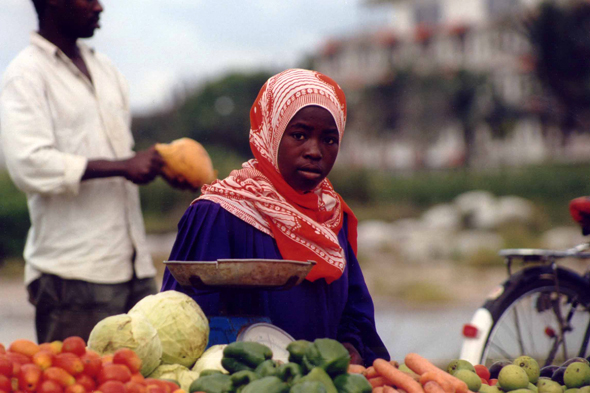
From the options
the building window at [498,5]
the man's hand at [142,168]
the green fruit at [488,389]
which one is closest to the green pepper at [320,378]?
the green fruit at [488,389]

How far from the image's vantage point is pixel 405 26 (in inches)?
1890

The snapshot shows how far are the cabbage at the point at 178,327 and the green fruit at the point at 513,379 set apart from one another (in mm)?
933

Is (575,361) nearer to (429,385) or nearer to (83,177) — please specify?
(429,385)

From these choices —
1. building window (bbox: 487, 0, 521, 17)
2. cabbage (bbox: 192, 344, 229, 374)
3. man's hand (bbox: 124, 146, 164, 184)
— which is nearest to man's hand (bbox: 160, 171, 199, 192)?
man's hand (bbox: 124, 146, 164, 184)

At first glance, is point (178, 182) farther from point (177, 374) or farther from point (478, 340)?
point (478, 340)

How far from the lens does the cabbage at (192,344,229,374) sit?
83.4 inches

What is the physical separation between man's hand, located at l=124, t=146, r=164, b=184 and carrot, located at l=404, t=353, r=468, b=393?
1514 mm

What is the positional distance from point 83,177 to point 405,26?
46818mm

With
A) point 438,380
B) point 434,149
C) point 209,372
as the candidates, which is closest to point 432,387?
point 438,380

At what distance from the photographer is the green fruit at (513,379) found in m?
2.30

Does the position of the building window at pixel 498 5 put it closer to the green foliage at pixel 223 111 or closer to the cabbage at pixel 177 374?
the green foliage at pixel 223 111

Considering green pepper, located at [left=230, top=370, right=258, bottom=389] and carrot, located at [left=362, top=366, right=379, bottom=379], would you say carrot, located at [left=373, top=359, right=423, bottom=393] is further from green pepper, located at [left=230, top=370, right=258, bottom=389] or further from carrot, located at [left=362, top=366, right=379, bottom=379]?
green pepper, located at [left=230, top=370, right=258, bottom=389]

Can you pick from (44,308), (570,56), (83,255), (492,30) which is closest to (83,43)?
(83,255)

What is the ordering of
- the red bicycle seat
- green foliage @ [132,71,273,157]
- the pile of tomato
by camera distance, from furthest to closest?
1. green foliage @ [132,71,273,157]
2. the red bicycle seat
3. the pile of tomato
